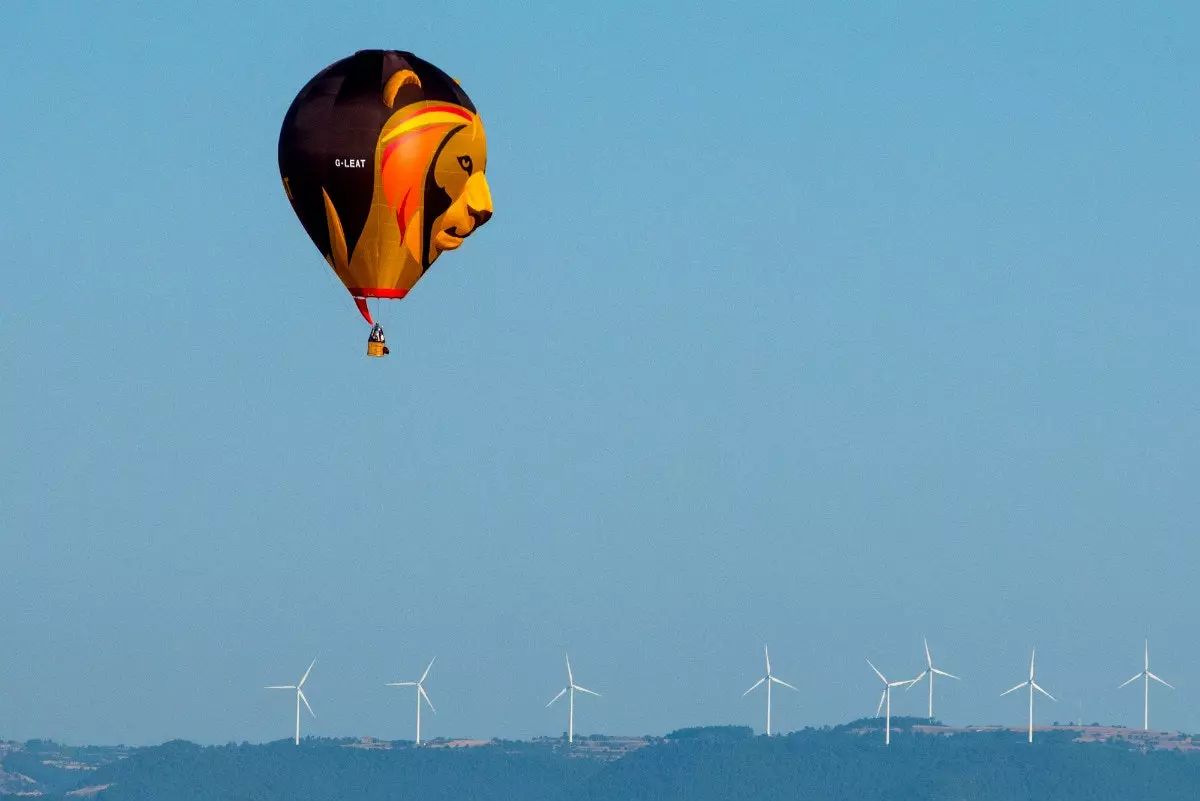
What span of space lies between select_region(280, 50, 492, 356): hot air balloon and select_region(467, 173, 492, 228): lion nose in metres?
0.10

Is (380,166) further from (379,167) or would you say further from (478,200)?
(478,200)

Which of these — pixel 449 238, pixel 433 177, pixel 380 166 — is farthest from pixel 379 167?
pixel 449 238

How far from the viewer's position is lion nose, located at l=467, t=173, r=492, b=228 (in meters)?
122

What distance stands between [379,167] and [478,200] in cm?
519

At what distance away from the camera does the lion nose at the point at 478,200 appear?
122062 mm

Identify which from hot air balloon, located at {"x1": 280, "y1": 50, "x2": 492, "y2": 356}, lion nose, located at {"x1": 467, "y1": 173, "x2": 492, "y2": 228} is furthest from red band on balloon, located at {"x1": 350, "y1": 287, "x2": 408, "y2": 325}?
lion nose, located at {"x1": 467, "y1": 173, "x2": 492, "y2": 228}

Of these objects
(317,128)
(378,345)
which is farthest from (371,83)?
(378,345)

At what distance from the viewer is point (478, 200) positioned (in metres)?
122

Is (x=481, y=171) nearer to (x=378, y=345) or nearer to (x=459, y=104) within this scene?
(x=459, y=104)

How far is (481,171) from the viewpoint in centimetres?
12281

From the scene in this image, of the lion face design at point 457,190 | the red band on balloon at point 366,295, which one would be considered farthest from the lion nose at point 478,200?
the red band on balloon at point 366,295

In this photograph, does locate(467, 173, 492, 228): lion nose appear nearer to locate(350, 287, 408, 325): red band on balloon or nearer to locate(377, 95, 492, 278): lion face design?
locate(377, 95, 492, 278): lion face design

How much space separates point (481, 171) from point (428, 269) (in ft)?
16.8

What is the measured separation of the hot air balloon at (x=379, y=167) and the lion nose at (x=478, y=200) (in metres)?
0.10
